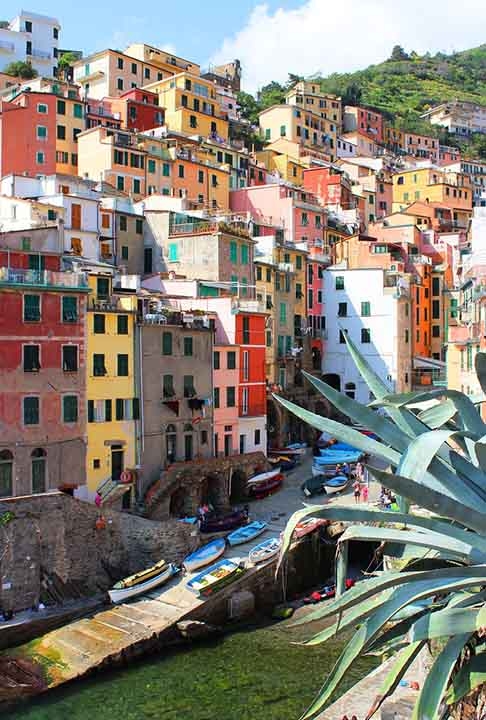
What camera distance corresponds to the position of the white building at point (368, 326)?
6047 cm

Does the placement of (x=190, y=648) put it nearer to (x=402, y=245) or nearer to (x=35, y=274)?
(x=35, y=274)

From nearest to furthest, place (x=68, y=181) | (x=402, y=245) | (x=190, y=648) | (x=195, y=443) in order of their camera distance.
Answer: (x=190, y=648) < (x=195, y=443) < (x=68, y=181) < (x=402, y=245)

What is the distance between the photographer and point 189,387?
42469 mm

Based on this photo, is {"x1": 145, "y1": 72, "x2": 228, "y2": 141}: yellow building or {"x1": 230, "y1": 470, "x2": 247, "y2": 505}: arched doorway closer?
{"x1": 230, "y1": 470, "x2": 247, "y2": 505}: arched doorway

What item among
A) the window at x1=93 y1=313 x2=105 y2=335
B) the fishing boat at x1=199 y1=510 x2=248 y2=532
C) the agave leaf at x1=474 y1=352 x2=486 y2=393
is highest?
the window at x1=93 y1=313 x2=105 y2=335

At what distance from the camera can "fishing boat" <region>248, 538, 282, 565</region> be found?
3447cm

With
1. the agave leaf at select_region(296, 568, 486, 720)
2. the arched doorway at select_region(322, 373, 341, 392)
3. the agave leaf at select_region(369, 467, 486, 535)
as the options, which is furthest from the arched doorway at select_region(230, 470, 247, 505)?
the agave leaf at select_region(369, 467, 486, 535)

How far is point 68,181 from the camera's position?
53812mm

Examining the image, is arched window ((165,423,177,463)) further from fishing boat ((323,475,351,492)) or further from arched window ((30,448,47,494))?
fishing boat ((323,475,351,492))

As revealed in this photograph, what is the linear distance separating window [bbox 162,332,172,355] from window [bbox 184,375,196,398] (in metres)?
1.82

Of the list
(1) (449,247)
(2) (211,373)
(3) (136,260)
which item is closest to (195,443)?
(2) (211,373)

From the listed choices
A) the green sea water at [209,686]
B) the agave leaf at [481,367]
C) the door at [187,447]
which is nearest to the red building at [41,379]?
the door at [187,447]

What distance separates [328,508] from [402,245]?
63.7 m

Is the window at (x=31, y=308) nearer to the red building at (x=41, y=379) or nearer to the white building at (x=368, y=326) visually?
the red building at (x=41, y=379)
